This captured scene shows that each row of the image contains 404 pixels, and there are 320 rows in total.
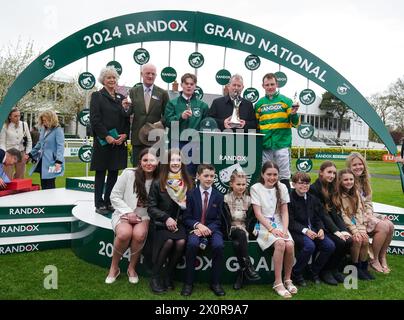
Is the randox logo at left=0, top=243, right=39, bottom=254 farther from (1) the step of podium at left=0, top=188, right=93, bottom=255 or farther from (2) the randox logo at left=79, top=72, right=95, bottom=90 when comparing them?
(2) the randox logo at left=79, top=72, right=95, bottom=90

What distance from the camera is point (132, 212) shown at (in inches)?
151

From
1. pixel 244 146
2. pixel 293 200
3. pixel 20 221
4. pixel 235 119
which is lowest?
pixel 20 221

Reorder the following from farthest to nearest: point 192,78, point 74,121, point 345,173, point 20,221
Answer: point 74,121, point 20,221, point 192,78, point 345,173

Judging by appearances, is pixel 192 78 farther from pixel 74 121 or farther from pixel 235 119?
pixel 74 121

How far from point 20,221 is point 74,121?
3336 cm

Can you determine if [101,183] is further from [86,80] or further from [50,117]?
[86,80]

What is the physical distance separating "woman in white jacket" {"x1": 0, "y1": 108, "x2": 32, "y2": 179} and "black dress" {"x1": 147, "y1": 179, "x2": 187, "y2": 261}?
12.9ft

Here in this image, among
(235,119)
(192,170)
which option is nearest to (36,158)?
(192,170)

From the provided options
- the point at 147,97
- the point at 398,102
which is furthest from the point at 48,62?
the point at 398,102

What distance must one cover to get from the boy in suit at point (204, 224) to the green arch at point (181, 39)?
10.2ft

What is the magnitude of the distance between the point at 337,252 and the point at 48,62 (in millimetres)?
4892

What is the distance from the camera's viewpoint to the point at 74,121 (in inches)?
1448

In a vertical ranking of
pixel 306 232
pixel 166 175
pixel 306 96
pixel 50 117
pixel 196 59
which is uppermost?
pixel 196 59

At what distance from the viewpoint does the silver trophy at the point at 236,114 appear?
15.1 ft
